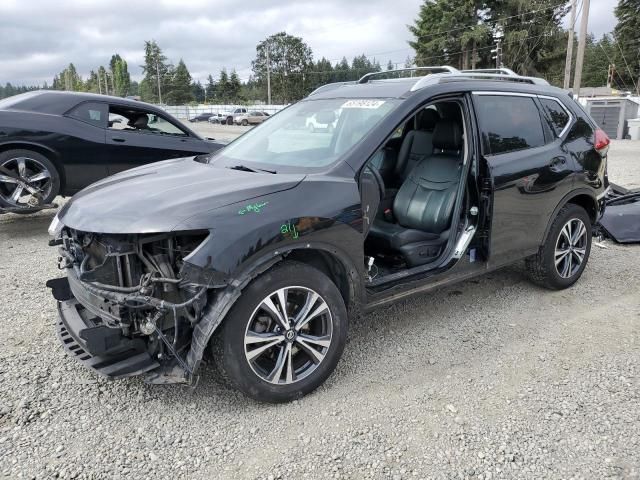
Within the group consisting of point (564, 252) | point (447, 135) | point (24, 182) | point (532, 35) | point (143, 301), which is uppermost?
point (532, 35)

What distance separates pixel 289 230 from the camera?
9.46ft

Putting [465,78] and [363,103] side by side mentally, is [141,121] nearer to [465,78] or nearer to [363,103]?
[363,103]

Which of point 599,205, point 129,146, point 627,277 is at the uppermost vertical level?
point 129,146

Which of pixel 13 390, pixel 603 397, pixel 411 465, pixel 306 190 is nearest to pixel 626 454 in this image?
pixel 603 397

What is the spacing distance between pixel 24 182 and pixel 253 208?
475cm

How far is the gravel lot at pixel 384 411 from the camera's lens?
261cm

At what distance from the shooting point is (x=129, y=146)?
23.2 ft

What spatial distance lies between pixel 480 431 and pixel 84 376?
2.43m

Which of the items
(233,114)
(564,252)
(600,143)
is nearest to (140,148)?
(564,252)

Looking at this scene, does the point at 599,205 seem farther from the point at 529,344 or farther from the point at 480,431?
the point at 480,431

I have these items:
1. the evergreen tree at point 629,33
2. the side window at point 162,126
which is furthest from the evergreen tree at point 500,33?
the side window at point 162,126

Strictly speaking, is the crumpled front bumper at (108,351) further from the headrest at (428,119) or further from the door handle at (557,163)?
the door handle at (557,163)

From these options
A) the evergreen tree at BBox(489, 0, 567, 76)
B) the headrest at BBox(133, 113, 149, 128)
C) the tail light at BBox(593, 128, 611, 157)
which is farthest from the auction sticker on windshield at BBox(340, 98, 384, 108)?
the evergreen tree at BBox(489, 0, 567, 76)

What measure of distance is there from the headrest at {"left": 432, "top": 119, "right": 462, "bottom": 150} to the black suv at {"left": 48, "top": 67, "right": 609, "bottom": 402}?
1 centimetres
